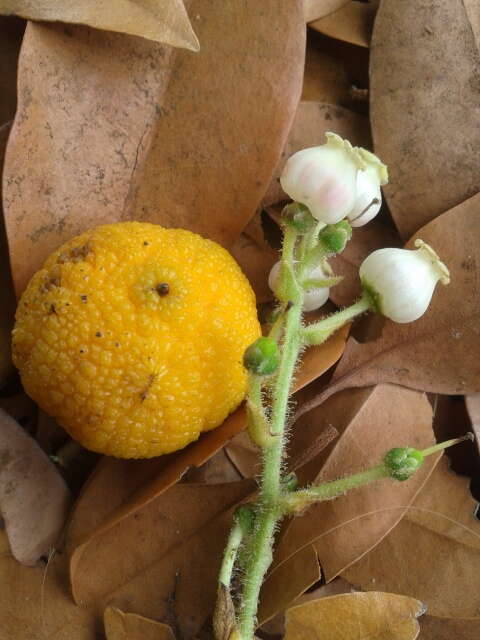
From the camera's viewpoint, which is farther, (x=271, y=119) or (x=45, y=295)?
(x=271, y=119)

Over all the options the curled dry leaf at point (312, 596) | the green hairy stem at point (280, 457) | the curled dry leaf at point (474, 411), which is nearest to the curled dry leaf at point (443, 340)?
the curled dry leaf at point (474, 411)

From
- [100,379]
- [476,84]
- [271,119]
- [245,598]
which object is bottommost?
[245,598]

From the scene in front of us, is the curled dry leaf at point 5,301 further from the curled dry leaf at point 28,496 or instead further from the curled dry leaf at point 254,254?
the curled dry leaf at point 254,254

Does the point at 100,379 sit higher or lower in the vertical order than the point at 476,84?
lower

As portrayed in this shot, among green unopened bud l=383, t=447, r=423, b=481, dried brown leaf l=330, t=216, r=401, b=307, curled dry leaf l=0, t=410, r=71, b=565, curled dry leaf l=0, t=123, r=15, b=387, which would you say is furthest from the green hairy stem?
curled dry leaf l=0, t=123, r=15, b=387

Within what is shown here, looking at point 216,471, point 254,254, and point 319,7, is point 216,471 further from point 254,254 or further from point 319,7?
point 319,7

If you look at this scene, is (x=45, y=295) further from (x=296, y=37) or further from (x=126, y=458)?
(x=296, y=37)

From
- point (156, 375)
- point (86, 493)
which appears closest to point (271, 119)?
point (156, 375)
